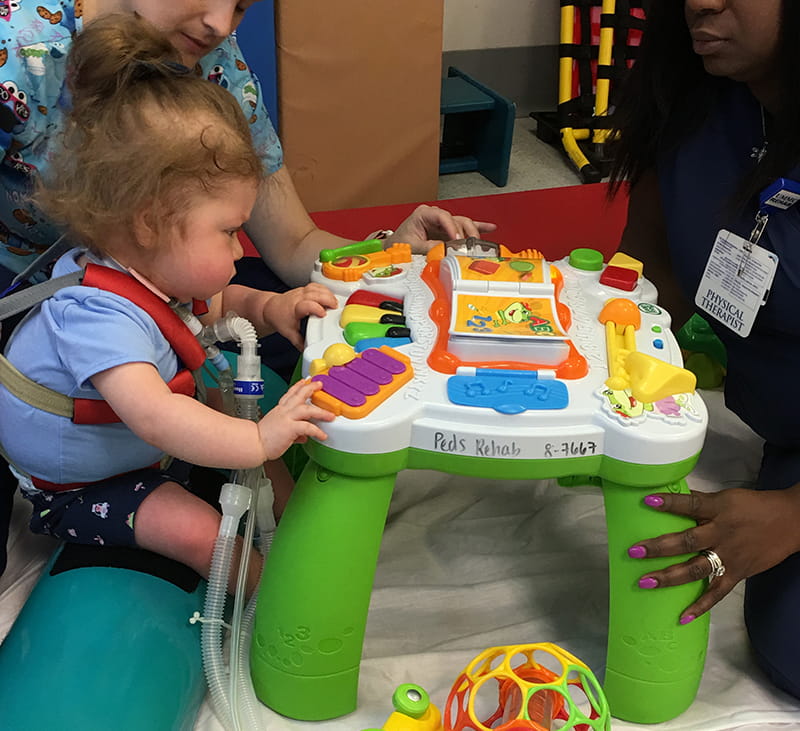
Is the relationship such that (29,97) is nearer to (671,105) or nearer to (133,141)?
(133,141)

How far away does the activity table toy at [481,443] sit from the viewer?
820mm

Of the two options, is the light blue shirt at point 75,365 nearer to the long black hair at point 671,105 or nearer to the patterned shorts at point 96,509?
the patterned shorts at point 96,509

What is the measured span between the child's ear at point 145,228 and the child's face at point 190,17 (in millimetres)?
237

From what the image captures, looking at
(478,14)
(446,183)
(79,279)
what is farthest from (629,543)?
(478,14)

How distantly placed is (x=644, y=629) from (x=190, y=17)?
0.76 metres

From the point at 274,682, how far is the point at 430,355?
14.1 inches

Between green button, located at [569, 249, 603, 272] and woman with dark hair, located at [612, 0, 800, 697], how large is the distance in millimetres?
124

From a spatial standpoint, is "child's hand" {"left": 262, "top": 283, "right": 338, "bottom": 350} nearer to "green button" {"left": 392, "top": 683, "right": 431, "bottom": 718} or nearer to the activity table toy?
the activity table toy

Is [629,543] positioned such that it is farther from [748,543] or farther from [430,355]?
[430,355]

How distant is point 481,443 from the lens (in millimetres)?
817

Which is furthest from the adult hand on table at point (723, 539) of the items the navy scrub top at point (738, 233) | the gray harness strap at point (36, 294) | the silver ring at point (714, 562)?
the gray harness strap at point (36, 294)

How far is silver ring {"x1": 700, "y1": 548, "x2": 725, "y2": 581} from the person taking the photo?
2.85 ft

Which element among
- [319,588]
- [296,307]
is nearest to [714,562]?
[319,588]

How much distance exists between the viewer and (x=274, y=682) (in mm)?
909
